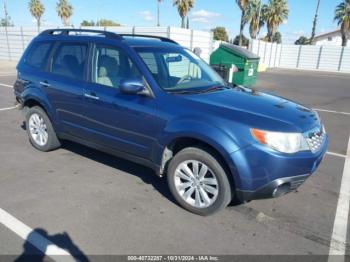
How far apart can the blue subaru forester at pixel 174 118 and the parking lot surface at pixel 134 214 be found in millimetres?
313

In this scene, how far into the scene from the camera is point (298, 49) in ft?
127

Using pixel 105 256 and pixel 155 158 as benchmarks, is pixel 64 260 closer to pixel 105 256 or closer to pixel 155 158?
pixel 105 256

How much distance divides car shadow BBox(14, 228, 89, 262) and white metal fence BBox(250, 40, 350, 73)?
32.2m

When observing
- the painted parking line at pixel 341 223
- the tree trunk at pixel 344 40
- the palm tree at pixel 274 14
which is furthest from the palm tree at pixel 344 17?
the painted parking line at pixel 341 223

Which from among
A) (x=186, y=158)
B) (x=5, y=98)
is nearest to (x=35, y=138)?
(x=186, y=158)

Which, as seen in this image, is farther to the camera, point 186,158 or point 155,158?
point 155,158

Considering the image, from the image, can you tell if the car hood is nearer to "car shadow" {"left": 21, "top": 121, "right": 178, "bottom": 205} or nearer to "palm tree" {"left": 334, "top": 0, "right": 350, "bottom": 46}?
"car shadow" {"left": 21, "top": 121, "right": 178, "bottom": 205}

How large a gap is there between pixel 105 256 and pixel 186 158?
1.27 metres

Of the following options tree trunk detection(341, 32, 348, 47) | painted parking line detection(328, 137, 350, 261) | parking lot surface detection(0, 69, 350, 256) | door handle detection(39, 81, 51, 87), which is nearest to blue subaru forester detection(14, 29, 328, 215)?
door handle detection(39, 81, 51, 87)

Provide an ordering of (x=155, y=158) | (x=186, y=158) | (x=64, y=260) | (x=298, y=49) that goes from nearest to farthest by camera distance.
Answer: (x=64, y=260)
(x=186, y=158)
(x=155, y=158)
(x=298, y=49)

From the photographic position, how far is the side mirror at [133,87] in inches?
147

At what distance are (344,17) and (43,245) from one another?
1961 inches

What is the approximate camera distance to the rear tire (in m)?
5.25

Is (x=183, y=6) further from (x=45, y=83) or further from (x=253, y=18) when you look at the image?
(x=45, y=83)
